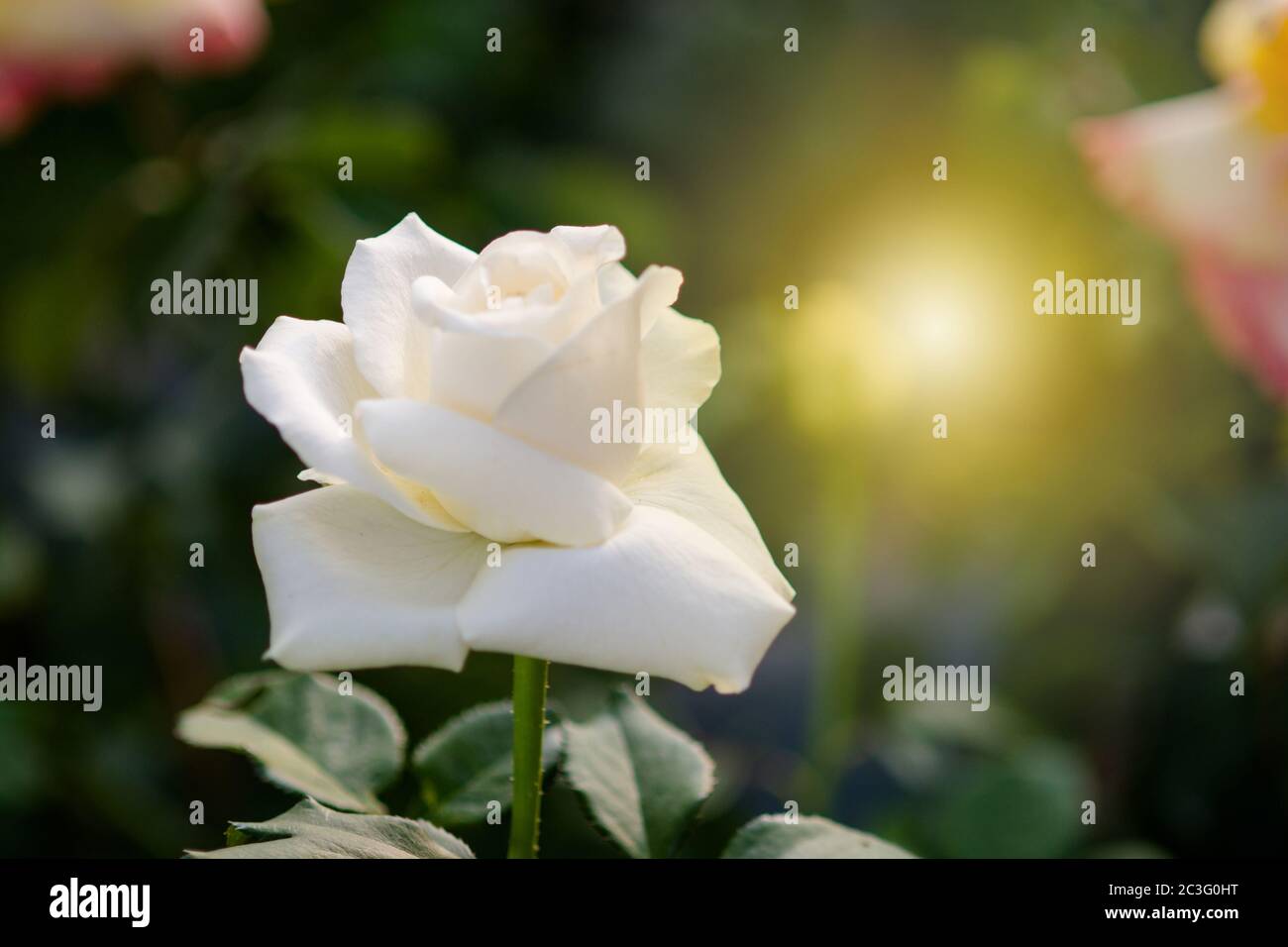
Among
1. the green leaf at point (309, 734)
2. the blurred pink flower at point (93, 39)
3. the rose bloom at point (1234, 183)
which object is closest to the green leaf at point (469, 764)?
the green leaf at point (309, 734)

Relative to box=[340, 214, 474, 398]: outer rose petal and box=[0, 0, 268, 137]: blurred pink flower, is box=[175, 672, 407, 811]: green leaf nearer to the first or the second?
box=[340, 214, 474, 398]: outer rose petal

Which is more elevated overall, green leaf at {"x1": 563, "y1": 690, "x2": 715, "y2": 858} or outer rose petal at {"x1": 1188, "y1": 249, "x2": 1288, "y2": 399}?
outer rose petal at {"x1": 1188, "y1": 249, "x2": 1288, "y2": 399}

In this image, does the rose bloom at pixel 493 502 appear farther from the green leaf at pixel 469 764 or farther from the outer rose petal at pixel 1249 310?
the outer rose petal at pixel 1249 310

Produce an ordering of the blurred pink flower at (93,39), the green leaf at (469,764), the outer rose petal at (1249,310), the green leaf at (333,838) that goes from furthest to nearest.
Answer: the blurred pink flower at (93,39), the outer rose petal at (1249,310), the green leaf at (469,764), the green leaf at (333,838)

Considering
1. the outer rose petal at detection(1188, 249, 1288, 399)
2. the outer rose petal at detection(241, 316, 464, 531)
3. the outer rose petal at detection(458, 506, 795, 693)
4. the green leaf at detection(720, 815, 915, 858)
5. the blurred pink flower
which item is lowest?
the green leaf at detection(720, 815, 915, 858)

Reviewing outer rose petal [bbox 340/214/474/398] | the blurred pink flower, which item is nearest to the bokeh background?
the blurred pink flower

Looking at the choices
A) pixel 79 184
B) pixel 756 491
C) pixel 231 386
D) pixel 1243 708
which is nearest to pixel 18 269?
pixel 79 184
